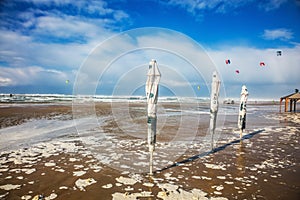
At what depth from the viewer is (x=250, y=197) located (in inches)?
171

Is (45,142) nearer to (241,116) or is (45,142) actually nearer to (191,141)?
(191,141)

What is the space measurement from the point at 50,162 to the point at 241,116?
9.05 meters

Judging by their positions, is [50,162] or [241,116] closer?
[50,162]

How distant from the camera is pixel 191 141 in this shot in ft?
33.0

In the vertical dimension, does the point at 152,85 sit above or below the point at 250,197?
above

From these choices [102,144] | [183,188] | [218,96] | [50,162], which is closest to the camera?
[183,188]

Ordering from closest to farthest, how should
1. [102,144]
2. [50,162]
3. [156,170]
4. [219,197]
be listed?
[219,197] → [156,170] → [50,162] → [102,144]

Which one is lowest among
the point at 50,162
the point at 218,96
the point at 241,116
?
the point at 50,162

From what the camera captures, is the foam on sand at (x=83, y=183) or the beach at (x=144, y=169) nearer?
the beach at (x=144, y=169)

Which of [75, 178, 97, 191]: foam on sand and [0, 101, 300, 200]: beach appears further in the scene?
[75, 178, 97, 191]: foam on sand

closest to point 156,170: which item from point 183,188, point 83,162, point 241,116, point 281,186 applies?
point 183,188

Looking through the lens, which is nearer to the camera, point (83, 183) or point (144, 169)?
point (83, 183)

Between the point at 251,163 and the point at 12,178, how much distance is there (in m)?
7.80

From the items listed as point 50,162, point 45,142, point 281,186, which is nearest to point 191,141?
point 281,186
